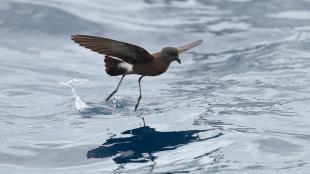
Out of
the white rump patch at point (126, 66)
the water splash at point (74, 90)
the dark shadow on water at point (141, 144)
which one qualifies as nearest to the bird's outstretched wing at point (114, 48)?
the white rump patch at point (126, 66)

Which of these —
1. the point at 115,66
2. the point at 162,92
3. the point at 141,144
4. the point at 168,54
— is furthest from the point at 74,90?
the point at 141,144

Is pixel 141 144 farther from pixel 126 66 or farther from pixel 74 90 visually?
pixel 74 90

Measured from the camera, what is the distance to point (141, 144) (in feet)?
24.1

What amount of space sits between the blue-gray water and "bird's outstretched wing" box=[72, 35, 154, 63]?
2.23ft

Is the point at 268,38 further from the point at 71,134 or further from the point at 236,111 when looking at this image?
the point at 71,134

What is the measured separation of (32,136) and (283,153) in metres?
2.27

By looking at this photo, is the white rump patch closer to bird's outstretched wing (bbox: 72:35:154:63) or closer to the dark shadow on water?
bird's outstretched wing (bbox: 72:35:154:63)

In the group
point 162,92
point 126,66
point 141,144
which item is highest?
point 126,66

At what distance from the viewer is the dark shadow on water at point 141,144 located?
7.00 m

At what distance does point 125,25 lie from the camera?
1202 cm

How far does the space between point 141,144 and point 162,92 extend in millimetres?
2150

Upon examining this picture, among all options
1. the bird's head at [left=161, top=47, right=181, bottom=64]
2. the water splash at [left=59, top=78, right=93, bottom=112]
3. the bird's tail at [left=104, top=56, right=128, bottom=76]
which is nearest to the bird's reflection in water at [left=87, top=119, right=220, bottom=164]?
the bird's tail at [left=104, top=56, right=128, bottom=76]

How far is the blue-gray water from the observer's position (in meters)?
7.03

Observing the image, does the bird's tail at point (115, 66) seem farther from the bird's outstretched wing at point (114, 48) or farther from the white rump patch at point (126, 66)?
the bird's outstretched wing at point (114, 48)
